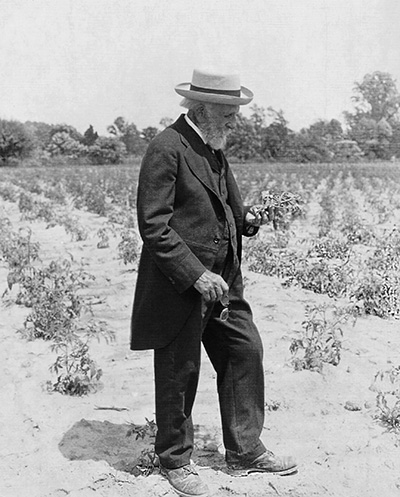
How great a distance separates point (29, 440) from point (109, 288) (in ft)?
9.95

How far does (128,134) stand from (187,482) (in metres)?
70.3

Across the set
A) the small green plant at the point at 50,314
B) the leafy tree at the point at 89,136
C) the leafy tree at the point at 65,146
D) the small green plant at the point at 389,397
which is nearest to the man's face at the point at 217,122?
the small green plant at the point at 389,397

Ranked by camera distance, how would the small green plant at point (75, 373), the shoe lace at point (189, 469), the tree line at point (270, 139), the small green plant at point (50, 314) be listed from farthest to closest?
the tree line at point (270, 139)
the small green plant at point (50, 314)
the small green plant at point (75, 373)
the shoe lace at point (189, 469)

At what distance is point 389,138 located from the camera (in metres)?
61.4

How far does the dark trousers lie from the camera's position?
291 cm

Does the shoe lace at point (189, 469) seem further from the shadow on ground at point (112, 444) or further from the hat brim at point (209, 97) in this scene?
the hat brim at point (209, 97)

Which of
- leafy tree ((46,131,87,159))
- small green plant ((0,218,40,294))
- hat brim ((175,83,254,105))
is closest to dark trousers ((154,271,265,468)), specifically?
hat brim ((175,83,254,105))

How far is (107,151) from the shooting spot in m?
61.1

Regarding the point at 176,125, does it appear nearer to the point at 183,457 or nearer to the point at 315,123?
the point at 183,457

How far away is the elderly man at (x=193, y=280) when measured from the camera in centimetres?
277

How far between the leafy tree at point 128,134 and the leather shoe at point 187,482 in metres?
65.0

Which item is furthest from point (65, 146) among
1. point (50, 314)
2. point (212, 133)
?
point (212, 133)

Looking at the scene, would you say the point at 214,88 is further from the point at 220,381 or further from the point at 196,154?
the point at 220,381

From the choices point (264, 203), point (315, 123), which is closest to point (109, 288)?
point (264, 203)
